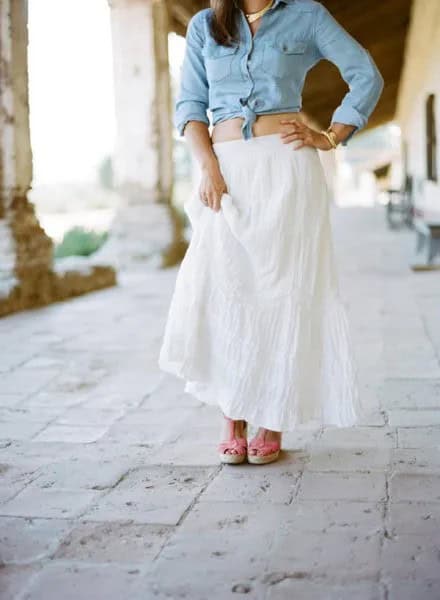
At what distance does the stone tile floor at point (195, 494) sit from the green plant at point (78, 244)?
31.8 ft

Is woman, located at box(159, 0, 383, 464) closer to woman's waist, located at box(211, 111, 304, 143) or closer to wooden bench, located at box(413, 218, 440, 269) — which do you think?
woman's waist, located at box(211, 111, 304, 143)

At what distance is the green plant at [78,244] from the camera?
14234 mm

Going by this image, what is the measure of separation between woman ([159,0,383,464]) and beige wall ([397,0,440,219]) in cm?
659

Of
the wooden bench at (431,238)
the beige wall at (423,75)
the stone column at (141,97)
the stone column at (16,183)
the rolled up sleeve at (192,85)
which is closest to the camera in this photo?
the rolled up sleeve at (192,85)

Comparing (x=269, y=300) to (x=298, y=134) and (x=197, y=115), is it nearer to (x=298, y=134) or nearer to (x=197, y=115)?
(x=298, y=134)

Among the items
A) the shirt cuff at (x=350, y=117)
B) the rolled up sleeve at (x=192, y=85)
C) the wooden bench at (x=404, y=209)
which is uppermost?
the rolled up sleeve at (x=192, y=85)

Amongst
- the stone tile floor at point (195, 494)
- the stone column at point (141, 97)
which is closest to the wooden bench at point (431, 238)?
the stone column at point (141, 97)

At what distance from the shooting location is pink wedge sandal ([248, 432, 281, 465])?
275 centimetres

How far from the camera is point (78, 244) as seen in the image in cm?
1449

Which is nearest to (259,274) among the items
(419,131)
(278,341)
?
(278,341)

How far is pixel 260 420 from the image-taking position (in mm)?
2652

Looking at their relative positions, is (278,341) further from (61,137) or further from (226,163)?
(61,137)

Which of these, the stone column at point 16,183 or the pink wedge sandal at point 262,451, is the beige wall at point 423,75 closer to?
the stone column at point 16,183

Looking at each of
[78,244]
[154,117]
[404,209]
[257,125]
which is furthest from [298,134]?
[404,209]
